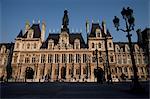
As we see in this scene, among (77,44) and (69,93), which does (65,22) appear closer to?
(77,44)

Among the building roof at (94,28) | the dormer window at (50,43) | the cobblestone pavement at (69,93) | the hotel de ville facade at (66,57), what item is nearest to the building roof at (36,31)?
the hotel de ville facade at (66,57)

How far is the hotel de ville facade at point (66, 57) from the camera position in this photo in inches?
1786

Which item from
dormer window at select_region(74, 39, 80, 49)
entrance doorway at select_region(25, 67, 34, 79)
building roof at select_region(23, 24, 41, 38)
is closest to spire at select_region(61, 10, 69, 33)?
dormer window at select_region(74, 39, 80, 49)

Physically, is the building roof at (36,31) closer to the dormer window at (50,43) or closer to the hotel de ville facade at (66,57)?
the hotel de ville facade at (66,57)

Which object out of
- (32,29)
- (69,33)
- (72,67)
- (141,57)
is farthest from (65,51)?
(141,57)

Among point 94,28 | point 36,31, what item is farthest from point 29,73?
point 94,28

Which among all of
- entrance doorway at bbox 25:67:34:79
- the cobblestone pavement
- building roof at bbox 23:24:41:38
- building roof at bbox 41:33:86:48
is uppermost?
building roof at bbox 23:24:41:38

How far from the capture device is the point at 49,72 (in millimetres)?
45656

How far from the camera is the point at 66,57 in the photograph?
46.7 metres

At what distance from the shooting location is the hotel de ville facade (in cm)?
4538

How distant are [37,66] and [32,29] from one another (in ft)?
42.5

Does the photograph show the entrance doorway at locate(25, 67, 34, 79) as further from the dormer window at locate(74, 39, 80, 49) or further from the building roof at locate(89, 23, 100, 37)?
the building roof at locate(89, 23, 100, 37)

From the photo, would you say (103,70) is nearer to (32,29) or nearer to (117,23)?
(32,29)

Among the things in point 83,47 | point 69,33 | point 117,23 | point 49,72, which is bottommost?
point 49,72
